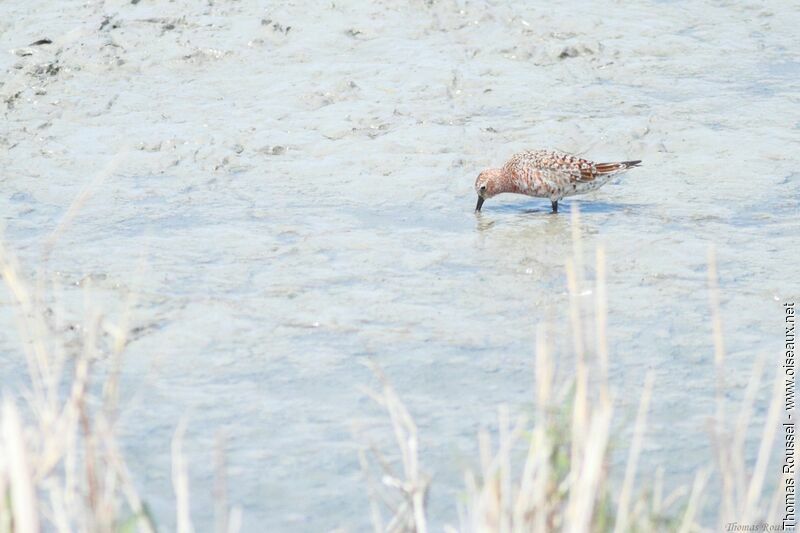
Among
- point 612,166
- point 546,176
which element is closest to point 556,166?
point 546,176

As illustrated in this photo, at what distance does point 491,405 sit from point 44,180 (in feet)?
15.9

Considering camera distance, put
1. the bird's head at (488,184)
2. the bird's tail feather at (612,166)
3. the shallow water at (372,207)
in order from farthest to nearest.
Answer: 1. the bird's tail feather at (612,166)
2. the bird's head at (488,184)
3. the shallow water at (372,207)

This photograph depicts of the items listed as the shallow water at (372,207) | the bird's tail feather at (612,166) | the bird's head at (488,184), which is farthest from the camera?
the bird's tail feather at (612,166)

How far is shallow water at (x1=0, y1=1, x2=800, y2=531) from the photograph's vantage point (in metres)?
6.50

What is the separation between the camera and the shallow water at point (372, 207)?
6496mm

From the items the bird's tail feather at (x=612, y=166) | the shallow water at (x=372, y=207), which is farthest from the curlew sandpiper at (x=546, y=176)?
the shallow water at (x=372, y=207)

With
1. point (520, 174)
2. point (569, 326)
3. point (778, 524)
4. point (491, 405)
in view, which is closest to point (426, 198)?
point (520, 174)

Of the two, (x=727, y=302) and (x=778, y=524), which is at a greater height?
(x=778, y=524)

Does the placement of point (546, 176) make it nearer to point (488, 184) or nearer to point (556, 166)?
point (556, 166)

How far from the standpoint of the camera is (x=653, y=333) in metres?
7.33

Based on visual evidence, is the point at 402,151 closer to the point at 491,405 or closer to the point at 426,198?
the point at 426,198

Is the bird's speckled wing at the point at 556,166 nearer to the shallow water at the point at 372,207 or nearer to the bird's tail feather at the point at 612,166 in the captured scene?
the bird's tail feather at the point at 612,166

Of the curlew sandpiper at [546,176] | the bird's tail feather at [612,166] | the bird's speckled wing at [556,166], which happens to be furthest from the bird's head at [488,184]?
the bird's tail feather at [612,166]

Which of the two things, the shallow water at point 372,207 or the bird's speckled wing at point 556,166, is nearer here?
the shallow water at point 372,207
